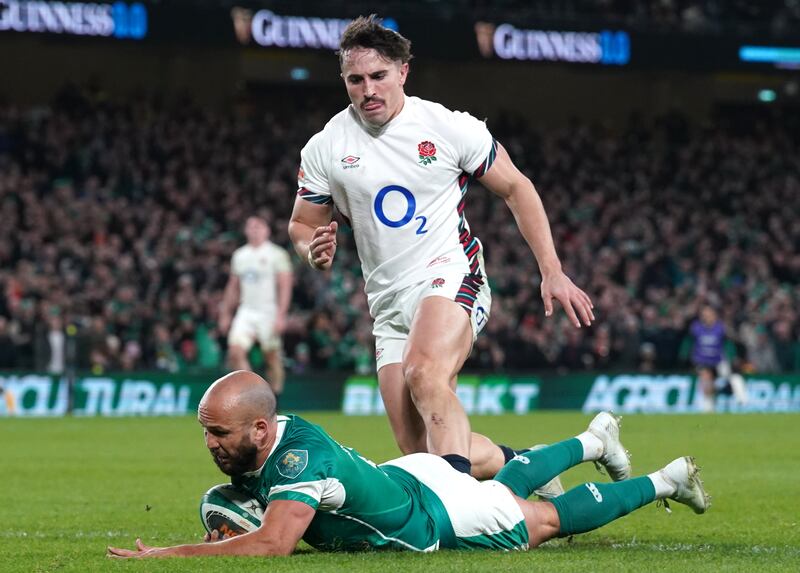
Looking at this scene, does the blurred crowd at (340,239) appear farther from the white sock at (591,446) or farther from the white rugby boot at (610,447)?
the white sock at (591,446)

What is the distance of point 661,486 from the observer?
263 inches

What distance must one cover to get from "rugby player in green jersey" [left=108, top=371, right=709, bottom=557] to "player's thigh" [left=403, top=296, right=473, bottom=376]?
0.67 m

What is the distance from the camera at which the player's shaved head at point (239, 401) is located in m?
5.71

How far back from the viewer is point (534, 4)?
2994cm

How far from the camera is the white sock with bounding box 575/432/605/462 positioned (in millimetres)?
7008

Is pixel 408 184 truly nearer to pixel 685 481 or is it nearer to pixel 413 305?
pixel 413 305

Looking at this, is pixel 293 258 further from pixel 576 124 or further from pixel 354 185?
pixel 354 185

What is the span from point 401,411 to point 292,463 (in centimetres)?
174

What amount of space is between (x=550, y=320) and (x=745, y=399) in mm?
3622

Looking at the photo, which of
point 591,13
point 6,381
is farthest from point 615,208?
point 6,381

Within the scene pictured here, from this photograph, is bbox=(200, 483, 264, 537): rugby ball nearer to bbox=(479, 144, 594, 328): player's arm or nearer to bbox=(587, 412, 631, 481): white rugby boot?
bbox=(479, 144, 594, 328): player's arm

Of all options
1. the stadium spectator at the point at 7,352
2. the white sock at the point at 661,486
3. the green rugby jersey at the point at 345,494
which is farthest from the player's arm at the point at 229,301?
the green rugby jersey at the point at 345,494

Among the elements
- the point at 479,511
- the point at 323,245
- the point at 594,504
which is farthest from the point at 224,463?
the point at 594,504

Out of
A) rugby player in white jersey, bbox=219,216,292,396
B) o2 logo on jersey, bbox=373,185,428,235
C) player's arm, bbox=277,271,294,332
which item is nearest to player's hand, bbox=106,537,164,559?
o2 logo on jersey, bbox=373,185,428,235
